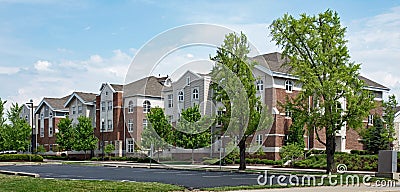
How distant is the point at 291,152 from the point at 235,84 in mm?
14188

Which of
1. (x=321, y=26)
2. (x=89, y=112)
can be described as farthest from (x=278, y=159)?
(x=89, y=112)

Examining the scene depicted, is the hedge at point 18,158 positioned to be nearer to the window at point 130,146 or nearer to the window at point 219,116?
the window at point 130,146

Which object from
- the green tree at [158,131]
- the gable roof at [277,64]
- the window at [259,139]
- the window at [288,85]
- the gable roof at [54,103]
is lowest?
the window at [259,139]

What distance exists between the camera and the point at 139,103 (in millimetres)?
43500

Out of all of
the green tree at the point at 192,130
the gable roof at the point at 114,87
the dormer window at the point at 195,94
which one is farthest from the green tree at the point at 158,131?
the gable roof at the point at 114,87

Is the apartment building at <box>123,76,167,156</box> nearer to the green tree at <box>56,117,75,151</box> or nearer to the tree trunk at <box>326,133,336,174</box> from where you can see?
the green tree at <box>56,117,75,151</box>

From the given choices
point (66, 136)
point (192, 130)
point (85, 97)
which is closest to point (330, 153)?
point (192, 130)

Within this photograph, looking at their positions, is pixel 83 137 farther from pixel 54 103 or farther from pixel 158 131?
pixel 158 131

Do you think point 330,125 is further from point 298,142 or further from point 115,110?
point 115,110

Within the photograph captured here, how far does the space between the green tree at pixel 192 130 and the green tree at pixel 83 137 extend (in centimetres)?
2527

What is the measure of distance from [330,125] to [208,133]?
15.4 meters

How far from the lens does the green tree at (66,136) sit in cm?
6481

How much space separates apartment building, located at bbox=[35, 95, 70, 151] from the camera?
77562mm

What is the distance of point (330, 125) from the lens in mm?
28672
